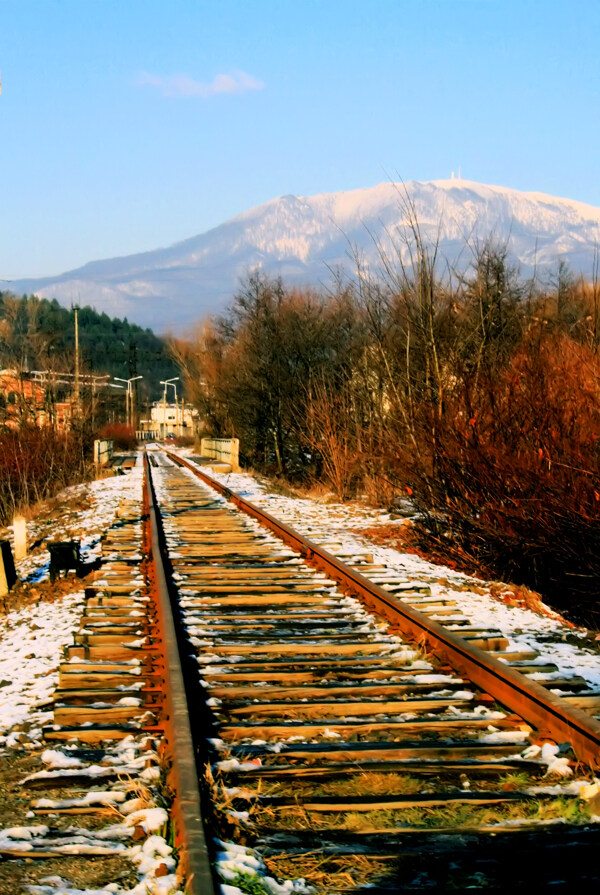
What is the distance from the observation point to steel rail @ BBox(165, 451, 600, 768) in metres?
4.27

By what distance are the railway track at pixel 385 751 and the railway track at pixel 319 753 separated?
11 mm

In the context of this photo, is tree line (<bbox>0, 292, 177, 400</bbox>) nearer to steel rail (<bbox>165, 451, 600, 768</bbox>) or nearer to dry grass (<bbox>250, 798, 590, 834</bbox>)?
steel rail (<bbox>165, 451, 600, 768</bbox>)

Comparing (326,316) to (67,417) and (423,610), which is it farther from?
(423,610)

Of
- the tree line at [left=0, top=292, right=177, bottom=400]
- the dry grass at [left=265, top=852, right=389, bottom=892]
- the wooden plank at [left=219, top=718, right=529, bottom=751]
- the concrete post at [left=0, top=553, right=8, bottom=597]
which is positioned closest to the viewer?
the dry grass at [left=265, top=852, right=389, bottom=892]

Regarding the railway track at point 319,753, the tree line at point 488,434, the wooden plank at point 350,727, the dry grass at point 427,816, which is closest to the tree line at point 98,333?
the tree line at point 488,434

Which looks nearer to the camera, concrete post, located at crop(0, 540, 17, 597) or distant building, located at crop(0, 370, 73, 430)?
concrete post, located at crop(0, 540, 17, 597)

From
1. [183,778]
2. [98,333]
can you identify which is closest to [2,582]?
[183,778]

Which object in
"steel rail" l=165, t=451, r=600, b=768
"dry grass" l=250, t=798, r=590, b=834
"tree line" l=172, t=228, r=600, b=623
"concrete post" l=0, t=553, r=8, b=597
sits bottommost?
"concrete post" l=0, t=553, r=8, b=597

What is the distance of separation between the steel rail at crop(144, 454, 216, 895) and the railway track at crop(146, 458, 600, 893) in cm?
12

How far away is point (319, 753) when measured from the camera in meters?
4.36

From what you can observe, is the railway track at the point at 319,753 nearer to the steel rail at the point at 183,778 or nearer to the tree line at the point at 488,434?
the steel rail at the point at 183,778

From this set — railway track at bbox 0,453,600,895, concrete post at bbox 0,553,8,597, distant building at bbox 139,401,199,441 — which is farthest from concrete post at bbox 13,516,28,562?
distant building at bbox 139,401,199,441

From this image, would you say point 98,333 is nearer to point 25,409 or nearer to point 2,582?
point 25,409

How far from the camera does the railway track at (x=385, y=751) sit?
3.35 meters
